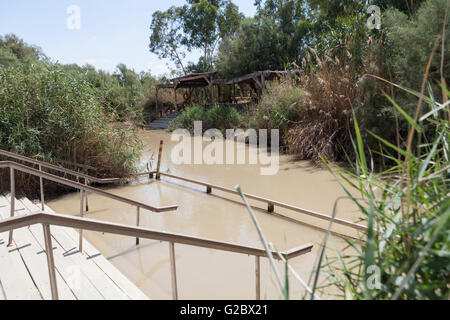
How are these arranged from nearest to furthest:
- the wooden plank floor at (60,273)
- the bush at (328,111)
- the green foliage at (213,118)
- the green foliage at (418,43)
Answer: the wooden plank floor at (60,273) → the green foliage at (418,43) → the bush at (328,111) → the green foliage at (213,118)

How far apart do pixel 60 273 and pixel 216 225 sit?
2.77 meters

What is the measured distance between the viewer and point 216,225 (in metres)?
5.39

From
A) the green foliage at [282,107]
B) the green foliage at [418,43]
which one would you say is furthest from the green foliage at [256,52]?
the green foliage at [418,43]

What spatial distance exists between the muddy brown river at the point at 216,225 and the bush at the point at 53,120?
859mm

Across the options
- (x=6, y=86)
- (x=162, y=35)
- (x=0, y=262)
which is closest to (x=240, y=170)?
(x=6, y=86)

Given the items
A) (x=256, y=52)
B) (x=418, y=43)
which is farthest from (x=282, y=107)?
(x=256, y=52)

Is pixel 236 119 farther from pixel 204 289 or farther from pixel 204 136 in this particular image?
pixel 204 289

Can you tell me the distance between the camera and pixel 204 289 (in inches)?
138

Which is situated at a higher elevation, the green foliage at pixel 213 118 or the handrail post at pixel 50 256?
the green foliage at pixel 213 118

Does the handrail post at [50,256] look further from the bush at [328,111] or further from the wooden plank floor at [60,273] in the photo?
the bush at [328,111]

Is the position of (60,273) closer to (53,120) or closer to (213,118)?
(53,120)

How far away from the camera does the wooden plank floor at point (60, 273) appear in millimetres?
2559

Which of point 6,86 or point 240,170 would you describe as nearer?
point 6,86
